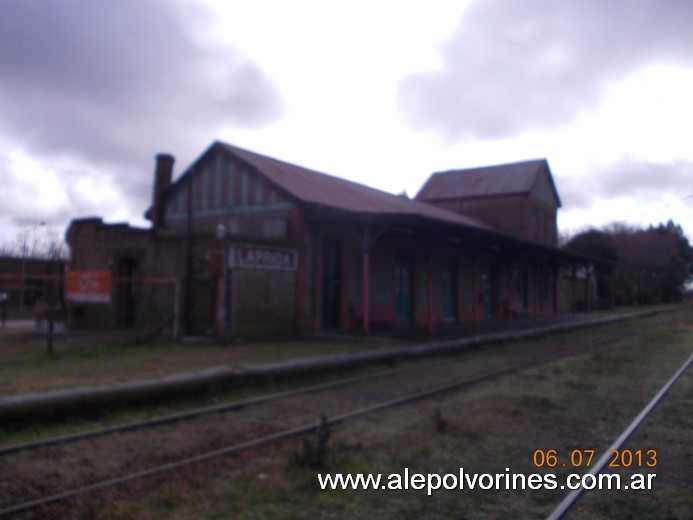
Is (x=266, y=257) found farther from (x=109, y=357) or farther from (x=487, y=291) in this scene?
(x=487, y=291)

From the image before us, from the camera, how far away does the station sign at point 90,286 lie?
13.5 meters

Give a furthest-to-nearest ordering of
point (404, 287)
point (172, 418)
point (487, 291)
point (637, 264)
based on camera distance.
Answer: point (637, 264), point (487, 291), point (404, 287), point (172, 418)

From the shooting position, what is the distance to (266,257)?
15.7 metres

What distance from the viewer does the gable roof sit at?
35.8m

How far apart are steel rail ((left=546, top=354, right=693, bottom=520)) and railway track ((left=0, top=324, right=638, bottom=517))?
8.79 ft

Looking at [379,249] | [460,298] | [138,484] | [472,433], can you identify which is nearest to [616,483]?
[472,433]

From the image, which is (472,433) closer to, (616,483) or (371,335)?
(616,483)

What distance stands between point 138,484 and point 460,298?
21435mm

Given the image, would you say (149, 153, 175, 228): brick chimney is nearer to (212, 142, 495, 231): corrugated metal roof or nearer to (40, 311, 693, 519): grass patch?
(212, 142, 495, 231): corrugated metal roof

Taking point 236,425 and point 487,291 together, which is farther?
point 487,291

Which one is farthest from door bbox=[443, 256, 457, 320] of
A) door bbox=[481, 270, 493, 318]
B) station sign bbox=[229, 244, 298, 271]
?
station sign bbox=[229, 244, 298, 271]

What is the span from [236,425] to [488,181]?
32582 millimetres

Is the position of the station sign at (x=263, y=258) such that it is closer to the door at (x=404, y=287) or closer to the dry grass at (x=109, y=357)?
the dry grass at (x=109, y=357)

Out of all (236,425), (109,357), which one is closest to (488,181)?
(109,357)
